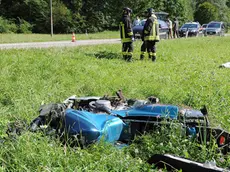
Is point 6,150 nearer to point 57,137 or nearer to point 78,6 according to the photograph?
point 57,137

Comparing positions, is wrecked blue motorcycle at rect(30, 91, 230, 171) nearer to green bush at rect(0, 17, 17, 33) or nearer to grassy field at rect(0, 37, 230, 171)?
grassy field at rect(0, 37, 230, 171)

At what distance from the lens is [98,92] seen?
676 cm

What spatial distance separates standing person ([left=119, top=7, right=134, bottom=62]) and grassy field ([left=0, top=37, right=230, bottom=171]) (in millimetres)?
339

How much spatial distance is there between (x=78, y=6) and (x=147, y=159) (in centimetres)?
3487

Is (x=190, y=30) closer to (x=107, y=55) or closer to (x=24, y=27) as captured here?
(x=24, y=27)

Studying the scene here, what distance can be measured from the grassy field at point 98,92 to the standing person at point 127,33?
0.34 m

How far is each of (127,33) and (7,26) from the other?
969 inches

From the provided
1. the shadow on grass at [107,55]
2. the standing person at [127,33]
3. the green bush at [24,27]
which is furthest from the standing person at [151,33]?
the green bush at [24,27]

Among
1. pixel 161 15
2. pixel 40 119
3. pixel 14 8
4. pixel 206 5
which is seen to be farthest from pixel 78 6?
pixel 40 119

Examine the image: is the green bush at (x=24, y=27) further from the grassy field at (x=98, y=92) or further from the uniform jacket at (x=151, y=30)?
the uniform jacket at (x=151, y=30)

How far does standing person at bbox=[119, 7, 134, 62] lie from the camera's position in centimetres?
1064

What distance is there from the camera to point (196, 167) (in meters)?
2.89

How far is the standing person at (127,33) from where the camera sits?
34.9 feet

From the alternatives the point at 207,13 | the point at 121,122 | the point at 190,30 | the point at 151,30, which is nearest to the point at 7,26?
the point at 190,30
